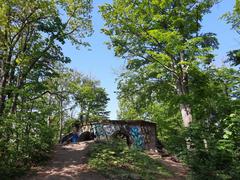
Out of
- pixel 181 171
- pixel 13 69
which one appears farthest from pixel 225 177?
pixel 13 69

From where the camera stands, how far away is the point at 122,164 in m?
11.8

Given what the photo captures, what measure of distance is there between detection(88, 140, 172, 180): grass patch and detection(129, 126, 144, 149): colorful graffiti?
6.86 meters

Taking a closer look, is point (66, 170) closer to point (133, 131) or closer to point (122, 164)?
point (122, 164)

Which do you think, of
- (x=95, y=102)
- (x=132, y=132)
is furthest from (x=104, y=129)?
(x=95, y=102)

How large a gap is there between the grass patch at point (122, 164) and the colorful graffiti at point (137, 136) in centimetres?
686

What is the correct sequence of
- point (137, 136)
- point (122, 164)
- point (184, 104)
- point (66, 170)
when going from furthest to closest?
point (137, 136) → point (184, 104) → point (122, 164) → point (66, 170)

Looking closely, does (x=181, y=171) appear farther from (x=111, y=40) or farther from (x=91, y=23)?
(x=91, y=23)

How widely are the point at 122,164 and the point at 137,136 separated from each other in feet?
30.8

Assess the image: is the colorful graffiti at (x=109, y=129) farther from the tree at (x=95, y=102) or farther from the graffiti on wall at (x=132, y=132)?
the tree at (x=95, y=102)

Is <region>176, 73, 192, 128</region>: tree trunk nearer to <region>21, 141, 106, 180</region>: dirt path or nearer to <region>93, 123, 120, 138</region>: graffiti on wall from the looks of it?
<region>21, 141, 106, 180</region>: dirt path

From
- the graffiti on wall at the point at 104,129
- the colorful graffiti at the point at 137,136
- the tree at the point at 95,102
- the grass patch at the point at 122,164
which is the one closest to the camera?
the grass patch at the point at 122,164

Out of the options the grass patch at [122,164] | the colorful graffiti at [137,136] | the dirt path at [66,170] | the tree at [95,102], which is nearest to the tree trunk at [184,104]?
the grass patch at [122,164]

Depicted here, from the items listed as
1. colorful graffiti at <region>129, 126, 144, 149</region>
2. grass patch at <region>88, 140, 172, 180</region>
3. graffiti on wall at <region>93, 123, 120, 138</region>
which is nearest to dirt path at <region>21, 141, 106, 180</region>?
grass patch at <region>88, 140, 172, 180</region>

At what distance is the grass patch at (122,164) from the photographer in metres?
10.7
